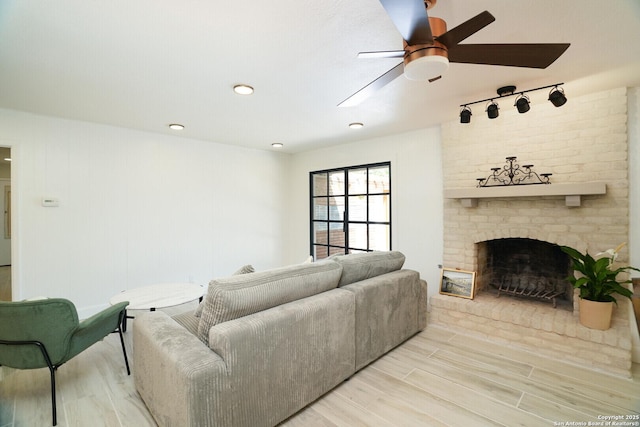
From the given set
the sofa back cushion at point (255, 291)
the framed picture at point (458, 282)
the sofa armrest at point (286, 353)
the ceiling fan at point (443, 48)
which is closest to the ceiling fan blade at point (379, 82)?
the ceiling fan at point (443, 48)

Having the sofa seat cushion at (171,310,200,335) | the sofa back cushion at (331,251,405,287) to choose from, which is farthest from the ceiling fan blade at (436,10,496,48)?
the sofa seat cushion at (171,310,200,335)

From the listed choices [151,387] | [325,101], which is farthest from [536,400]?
[325,101]

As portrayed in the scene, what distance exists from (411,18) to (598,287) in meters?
2.82

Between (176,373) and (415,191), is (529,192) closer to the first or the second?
(415,191)

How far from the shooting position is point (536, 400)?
2049mm

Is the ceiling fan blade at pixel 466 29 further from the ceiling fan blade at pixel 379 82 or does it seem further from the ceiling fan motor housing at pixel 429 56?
the ceiling fan blade at pixel 379 82

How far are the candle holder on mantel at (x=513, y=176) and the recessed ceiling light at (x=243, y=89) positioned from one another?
2610 mm

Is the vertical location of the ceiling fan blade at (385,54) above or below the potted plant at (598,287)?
above

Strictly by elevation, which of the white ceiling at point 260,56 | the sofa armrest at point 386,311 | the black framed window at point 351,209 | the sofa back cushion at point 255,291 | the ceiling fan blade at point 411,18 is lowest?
the sofa armrest at point 386,311

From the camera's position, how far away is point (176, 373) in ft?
4.86

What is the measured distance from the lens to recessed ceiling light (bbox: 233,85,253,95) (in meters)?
2.54

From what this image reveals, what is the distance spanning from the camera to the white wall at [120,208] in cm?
327

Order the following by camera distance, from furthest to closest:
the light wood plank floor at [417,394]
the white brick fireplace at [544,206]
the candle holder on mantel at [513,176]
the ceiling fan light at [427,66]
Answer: the candle holder on mantel at [513,176]
the white brick fireplace at [544,206]
the light wood plank floor at [417,394]
the ceiling fan light at [427,66]

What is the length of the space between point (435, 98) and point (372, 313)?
6.92 feet
